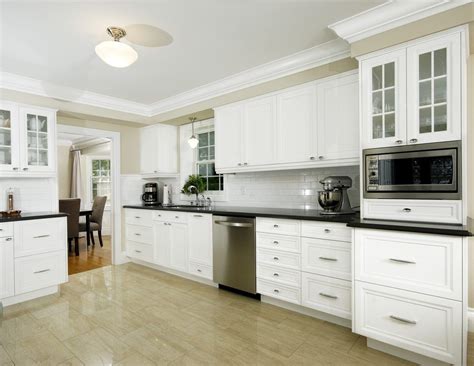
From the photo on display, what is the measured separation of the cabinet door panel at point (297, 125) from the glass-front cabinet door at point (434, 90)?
94cm

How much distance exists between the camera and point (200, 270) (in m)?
3.51

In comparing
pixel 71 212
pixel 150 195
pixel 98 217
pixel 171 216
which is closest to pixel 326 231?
pixel 171 216

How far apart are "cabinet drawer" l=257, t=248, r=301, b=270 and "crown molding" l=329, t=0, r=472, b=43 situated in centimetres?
192

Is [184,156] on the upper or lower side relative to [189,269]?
upper

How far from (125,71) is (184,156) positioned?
1860 millimetres

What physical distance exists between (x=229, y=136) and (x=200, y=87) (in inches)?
30.2

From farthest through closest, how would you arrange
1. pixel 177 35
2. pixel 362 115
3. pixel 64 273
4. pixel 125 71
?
1. pixel 64 273
2. pixel 125 71
3. pixel 177 35
4. pixel 362 115

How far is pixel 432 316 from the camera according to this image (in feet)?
5.88

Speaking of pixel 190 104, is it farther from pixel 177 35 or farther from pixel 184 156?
pixel 177 35

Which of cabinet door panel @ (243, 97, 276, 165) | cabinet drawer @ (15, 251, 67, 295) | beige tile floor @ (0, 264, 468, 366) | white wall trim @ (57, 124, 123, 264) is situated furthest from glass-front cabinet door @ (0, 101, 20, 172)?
cabinet door panel @ (243, 97, 276, 165)

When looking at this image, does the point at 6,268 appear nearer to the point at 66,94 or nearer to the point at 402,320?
the point at 66,94

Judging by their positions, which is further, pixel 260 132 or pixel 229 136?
pixel 229 136

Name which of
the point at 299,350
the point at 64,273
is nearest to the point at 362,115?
the point at 299,350

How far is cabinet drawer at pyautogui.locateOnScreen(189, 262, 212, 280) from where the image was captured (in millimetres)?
3409
